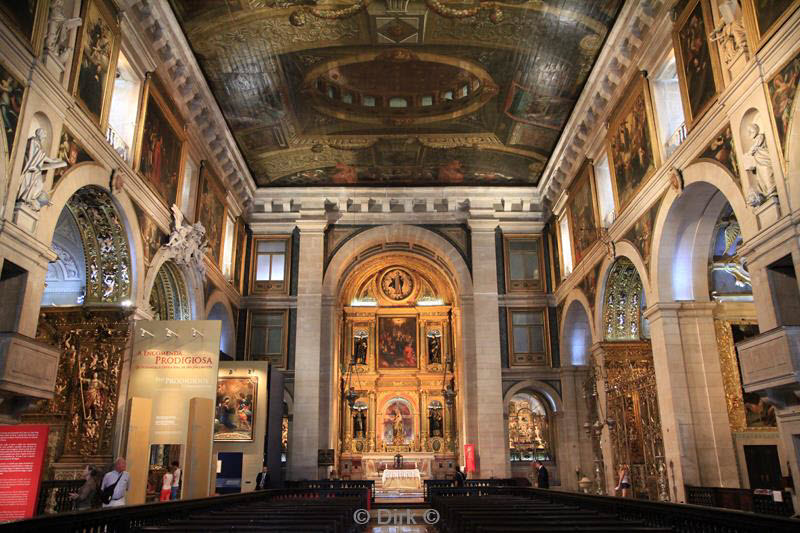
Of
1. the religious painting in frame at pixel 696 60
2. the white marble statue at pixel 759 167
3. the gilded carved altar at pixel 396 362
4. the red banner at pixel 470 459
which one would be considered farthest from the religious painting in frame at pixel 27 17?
the gilded carved altar at pixel 396 362

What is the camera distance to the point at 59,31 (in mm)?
10305

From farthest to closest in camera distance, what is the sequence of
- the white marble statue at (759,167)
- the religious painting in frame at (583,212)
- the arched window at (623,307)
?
the religious painting in frame at (583,212), the arched window at (623,307), the white marble statue at (759,167)

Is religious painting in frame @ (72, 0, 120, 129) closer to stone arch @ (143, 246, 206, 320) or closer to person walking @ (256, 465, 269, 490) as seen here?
stone arch @ (143, 246, 206, 320)

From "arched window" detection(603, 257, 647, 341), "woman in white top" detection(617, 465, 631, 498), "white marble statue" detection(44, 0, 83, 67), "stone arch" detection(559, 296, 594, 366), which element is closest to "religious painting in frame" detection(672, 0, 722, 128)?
"arched window" detection(603, 257, 647, 341)

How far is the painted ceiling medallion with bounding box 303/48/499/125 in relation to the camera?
16.8 meters

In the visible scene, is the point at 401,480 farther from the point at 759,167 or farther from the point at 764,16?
the point at 764,16

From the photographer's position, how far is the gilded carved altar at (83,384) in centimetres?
1221

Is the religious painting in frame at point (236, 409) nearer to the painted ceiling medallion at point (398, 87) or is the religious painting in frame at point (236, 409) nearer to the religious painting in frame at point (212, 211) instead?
the religious painting in frame at point (212, 211)

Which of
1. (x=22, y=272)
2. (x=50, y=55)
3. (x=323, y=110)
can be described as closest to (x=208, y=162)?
(x=323, y=110)

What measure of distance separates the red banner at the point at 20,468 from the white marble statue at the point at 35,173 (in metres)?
3.29

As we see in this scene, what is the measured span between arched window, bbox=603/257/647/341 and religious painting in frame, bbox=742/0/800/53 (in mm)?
7950

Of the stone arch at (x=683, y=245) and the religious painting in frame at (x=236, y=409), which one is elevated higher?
the stone arch at (x=683, y=245)

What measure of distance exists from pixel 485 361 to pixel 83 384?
43.8 feet

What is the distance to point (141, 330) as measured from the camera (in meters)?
11.8
